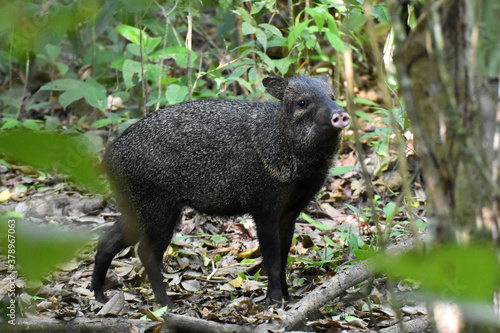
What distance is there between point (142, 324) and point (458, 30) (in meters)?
2.36

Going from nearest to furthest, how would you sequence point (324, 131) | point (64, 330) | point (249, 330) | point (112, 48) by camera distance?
point (64, 330)
point (249, 330)
point (324, 131)
point (112, 48)

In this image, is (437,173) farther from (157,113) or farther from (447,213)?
(157,113)

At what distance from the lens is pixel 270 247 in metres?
4.34

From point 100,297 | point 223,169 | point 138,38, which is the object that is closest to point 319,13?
point 223,169

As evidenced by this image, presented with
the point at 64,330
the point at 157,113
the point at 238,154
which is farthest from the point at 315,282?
the point at 64,330

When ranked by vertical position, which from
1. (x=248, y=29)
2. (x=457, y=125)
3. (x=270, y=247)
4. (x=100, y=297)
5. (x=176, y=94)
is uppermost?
(x=248, y=29)

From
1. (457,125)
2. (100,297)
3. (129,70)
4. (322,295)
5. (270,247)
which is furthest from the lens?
(129,70)

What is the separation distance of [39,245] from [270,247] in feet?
11.5

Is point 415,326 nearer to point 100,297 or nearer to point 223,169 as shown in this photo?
point 223,169

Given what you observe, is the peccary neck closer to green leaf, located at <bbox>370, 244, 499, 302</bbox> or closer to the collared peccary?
the collared peccary

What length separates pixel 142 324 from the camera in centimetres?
333

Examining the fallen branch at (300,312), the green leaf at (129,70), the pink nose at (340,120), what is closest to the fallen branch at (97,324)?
the fallen branch at (300,312)

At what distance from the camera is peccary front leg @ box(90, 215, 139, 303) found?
4582mm

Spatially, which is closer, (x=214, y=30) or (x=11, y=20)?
(x=11, y=20)
